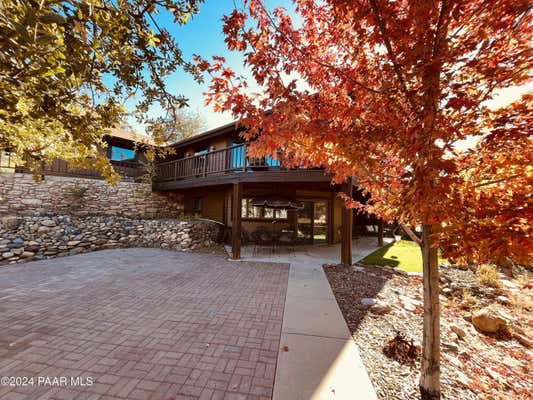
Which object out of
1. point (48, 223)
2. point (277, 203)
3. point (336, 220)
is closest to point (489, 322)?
point (277, 203)

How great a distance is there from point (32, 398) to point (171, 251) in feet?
24.3

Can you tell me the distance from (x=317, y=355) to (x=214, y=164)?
847 cm

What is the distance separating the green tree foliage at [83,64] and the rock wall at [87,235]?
210 inches

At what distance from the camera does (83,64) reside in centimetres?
217

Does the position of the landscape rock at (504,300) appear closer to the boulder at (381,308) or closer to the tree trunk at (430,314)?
the boulder at (381,308)

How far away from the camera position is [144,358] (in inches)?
101

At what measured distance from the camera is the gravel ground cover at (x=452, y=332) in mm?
2293

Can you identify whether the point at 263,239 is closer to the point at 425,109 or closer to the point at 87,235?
the point at 87,235

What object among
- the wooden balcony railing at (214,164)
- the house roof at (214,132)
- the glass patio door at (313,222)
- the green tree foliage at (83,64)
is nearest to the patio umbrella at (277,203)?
the wooden balcony railing at (214,164)

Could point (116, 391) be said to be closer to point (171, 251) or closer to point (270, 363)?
Answer: point (270, 363)

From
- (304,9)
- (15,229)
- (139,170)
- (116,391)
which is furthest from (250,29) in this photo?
(139,170)

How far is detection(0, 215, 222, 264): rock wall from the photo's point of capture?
7633 millimetres

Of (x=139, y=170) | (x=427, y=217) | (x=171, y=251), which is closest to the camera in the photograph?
(x=427, y=217)

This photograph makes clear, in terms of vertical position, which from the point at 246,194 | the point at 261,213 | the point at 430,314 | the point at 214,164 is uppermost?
the point at 214,164
